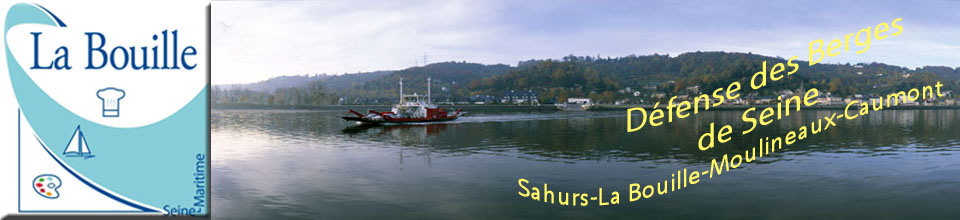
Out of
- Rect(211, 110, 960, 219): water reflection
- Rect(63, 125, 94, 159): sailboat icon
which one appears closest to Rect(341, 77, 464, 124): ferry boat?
Rect(211, 110, 960, 219): water reflection

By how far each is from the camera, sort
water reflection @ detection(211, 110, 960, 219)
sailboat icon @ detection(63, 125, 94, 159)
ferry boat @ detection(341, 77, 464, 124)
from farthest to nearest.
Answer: ferry boat @ detection(341, 77, 464, 124), water reflection @ detection(211, 110, 960, 219), sailboat icon @ detection(63, 125, 94, 159)

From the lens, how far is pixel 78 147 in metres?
5.15

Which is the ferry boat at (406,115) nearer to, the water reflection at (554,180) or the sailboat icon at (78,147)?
the water reflection at (554,180)

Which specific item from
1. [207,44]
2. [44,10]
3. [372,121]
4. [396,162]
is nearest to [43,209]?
[44,10]

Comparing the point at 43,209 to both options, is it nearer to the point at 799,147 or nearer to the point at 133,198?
the point at 133,198

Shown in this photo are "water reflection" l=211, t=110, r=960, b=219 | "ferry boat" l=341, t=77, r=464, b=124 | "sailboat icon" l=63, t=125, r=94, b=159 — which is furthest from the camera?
"ferry boat" l=341, t=77, r=464, b=124

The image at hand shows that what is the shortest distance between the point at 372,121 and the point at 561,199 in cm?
2889

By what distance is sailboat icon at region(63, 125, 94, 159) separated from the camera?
5.14 meters

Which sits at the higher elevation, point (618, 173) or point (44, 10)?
point (44, 10)

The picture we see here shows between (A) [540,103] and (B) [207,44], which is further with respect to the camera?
(A) [540,103]

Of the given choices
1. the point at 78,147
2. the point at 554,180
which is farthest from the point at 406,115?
the point at 78,147

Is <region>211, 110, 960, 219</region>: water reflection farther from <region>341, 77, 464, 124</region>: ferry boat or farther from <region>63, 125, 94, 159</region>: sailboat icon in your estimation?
<region>341, 77, 464, 124</region>: ferry boat

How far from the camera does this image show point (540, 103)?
370 ft

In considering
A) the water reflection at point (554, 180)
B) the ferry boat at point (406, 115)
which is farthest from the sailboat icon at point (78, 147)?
the ferry boat at point (406, 115)
